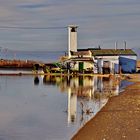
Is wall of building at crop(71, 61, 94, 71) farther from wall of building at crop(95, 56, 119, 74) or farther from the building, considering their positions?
wall of building at crop(95, 56, 119, 74)

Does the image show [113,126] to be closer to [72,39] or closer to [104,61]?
[104,61]

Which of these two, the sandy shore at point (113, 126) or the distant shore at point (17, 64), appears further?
the distant shore at point (17, 64)

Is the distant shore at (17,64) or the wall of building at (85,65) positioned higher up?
the distant shore at (17,64)

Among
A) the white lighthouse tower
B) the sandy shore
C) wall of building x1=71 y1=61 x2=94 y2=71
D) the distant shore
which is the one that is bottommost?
the sandy shore

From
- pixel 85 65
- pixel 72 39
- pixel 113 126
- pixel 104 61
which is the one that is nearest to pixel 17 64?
pixel 72 39

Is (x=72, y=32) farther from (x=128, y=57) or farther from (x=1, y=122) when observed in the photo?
(x=1, y=122)

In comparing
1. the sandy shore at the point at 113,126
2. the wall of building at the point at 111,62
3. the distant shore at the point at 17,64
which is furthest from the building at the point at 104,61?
the sandy shore at the point at 113,126

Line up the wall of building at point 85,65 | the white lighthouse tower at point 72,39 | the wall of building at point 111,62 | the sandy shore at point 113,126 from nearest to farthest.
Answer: the sandy shore at point 113,126 → the wall of building at point 111,62 → the wall of building at point 85,65 → the white lighthouse tower at point 72,39

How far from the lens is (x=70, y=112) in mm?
26625

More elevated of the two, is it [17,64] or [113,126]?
[17,64]

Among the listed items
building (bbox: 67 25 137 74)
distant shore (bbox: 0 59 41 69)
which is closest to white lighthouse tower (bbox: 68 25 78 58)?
building (bbox: 67 25 137 74)

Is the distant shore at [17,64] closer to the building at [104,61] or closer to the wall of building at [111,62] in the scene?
the building at [104,61]

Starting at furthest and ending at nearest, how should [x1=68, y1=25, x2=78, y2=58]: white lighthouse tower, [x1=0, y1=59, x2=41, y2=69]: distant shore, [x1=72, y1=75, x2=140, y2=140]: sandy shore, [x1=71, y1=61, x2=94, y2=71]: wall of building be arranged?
1. [x1=0, y1=59, x2=41, y2=69]: distant shore
2. [x1=68, y1=25, x2=78, y2=58]: white lighthouse tower
3. [x1=71, y1=61, x2=94, y2=71]: wall of building
4. [x1=72, y1=75, x2=140, y2=140]: sandy shore

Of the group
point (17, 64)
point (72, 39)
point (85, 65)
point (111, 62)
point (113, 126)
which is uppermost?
point (72, 39)
